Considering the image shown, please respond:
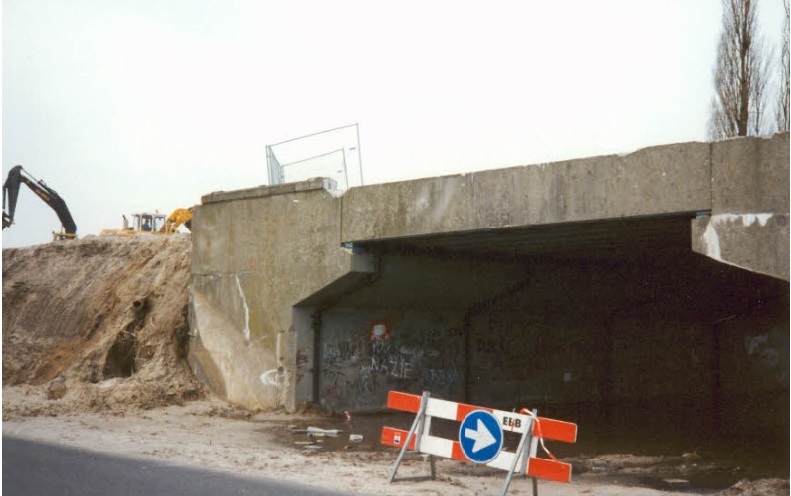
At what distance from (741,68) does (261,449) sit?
14994 mm

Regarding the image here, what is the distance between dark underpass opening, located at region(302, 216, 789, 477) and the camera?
15.5 m

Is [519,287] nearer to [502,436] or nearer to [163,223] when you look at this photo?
[502,436]

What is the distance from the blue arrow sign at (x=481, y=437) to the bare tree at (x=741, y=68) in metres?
14.8

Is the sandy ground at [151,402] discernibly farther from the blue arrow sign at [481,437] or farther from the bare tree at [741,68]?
the bare tree at [741,68]

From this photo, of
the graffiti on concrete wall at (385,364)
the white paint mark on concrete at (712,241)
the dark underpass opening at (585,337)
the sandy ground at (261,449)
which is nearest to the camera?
the sandy ground at (261,449)

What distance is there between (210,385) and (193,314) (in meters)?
1.48

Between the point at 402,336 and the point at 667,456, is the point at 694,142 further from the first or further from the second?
the point at 402,336

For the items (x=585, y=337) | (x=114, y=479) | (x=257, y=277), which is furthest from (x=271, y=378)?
(x=585, y=337)

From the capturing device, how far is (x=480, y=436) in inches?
328

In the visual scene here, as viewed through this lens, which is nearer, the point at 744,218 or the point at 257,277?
the point at 744,218

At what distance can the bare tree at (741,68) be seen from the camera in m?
20.6

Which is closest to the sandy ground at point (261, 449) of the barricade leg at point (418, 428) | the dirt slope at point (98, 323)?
the barricade leg at point (418, 428)

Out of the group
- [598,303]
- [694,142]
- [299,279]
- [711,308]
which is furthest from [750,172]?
[711,308]

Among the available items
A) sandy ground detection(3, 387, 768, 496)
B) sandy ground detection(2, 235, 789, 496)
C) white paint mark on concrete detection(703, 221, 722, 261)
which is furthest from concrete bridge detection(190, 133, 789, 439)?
sandy ground detection(3, 387, 768, 496)
